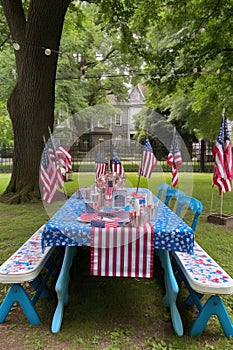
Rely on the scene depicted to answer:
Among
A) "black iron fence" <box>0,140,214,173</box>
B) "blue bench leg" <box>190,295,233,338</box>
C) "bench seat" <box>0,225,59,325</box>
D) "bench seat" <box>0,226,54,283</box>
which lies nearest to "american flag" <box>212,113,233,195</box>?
"blue bench leg" <box>190,295,233,338</box>

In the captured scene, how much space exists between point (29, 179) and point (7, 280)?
455cm

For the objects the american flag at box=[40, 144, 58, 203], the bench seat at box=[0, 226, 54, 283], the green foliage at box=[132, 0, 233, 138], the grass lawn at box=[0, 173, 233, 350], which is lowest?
the grass lawn at box=[0, 173, 233, 350]

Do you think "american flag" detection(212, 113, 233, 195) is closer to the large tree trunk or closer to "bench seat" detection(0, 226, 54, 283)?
"bench seat" detection(0, 226, 54, 283)

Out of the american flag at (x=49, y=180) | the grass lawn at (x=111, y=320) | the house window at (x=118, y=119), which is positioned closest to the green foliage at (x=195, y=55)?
the house window at (x=118, y=119)

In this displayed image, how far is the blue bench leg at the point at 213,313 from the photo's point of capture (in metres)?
1.88

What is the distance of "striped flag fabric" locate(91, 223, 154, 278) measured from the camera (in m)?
1.87

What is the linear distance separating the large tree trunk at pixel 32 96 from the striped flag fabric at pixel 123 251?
4626mm

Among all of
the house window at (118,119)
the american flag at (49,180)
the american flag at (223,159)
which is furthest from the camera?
the house window at (118,119)

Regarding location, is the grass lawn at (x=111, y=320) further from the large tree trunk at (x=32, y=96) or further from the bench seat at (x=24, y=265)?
the large tree trunk at (x=32, y=96)

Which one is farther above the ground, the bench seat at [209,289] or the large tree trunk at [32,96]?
the large tree trunk at [32,96]

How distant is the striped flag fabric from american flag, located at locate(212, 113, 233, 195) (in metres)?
2.82

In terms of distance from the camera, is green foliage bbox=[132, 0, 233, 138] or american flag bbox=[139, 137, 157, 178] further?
green foliage bbox=[132, 0, 233, 138]

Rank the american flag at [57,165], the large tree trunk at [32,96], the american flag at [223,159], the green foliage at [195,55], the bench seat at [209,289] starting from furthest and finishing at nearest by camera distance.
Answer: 1. the green foliage at [195,55]
2. the large tree trunk at [32,96]
3. the american flag at [223,159]
4. the american flag at [57,165]
5. the bench seat at [209,289]

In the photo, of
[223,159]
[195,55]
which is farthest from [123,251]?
[195,55]
